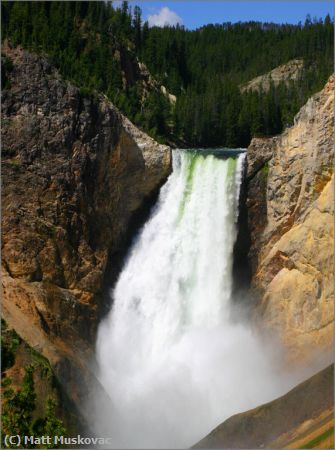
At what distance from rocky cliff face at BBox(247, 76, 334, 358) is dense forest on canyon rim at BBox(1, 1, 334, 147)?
41.4 feet

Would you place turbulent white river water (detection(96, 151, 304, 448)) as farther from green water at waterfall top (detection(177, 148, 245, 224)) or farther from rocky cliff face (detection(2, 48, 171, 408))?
rocky cliff face (detection(2, 48, 171, 408))

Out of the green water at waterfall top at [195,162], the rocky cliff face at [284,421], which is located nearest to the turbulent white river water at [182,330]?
the green water at waterfall top at [195,162]

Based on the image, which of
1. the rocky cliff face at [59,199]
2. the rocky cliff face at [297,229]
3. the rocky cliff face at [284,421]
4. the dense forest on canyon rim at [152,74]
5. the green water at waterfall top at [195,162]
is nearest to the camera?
the rocky cliff face at [284,421]

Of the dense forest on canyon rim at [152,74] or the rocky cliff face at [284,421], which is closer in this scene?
the rocky cliff face at [284,421]

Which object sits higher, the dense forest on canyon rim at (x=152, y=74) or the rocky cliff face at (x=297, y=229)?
the dense forest on canyon rim at (x=152, y=74)

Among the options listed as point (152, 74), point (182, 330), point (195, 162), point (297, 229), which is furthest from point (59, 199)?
point (152, 74)

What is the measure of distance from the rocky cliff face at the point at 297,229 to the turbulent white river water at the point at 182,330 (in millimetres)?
1780

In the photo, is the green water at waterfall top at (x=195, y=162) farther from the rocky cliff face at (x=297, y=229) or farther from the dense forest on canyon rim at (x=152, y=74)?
the dense forest on canyon rim at (x=152, y=74)

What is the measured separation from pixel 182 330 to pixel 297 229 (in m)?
9.01

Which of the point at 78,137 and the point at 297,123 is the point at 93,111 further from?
the point at 297,123

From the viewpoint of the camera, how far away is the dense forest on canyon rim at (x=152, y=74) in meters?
44.0

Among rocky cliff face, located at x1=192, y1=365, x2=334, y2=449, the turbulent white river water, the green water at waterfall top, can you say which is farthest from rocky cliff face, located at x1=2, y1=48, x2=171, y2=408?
rocky cliff face, located at x1=192, y1=365, x2=334, y2=449

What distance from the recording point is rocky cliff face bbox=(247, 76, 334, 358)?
2909 centimetres

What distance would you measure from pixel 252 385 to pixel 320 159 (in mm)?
11781
